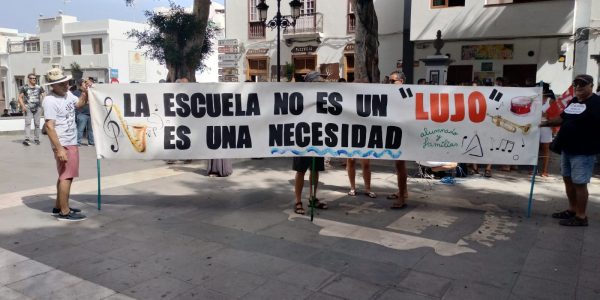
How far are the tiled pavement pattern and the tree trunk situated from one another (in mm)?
4055

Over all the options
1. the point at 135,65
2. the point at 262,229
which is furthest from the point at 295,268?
the point at 135,65

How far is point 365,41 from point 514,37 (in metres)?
8.83

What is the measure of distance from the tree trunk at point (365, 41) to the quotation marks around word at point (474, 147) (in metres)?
5.30

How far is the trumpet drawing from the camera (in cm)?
592

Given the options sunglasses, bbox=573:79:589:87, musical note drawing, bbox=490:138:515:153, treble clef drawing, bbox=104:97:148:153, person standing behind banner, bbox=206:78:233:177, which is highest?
sunglasses, bbox=573:79:589:87

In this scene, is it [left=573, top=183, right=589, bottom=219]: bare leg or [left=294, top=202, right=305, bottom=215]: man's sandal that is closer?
[left=573, top=183, right=589, bottom=219]: bare leg

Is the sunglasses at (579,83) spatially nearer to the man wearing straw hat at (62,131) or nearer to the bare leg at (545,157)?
the bare leg at (545,157)

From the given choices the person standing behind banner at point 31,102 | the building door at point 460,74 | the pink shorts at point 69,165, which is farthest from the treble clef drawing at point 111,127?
the building door at point 460,74

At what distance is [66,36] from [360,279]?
4423 centimetres

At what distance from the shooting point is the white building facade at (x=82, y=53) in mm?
39781

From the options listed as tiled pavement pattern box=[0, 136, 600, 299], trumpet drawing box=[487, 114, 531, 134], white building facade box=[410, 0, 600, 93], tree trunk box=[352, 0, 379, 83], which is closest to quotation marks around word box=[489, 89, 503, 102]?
trumpet drawing box=[487, 114, 531, 134]

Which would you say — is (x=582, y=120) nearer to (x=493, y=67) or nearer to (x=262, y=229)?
(x=262, y=229)

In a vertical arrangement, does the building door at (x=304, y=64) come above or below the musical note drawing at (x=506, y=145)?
above

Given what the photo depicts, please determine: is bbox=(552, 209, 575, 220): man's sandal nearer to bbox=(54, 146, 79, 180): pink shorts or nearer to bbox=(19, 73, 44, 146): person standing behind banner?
bbox=(54, 146, 79, 180): pink shorts
